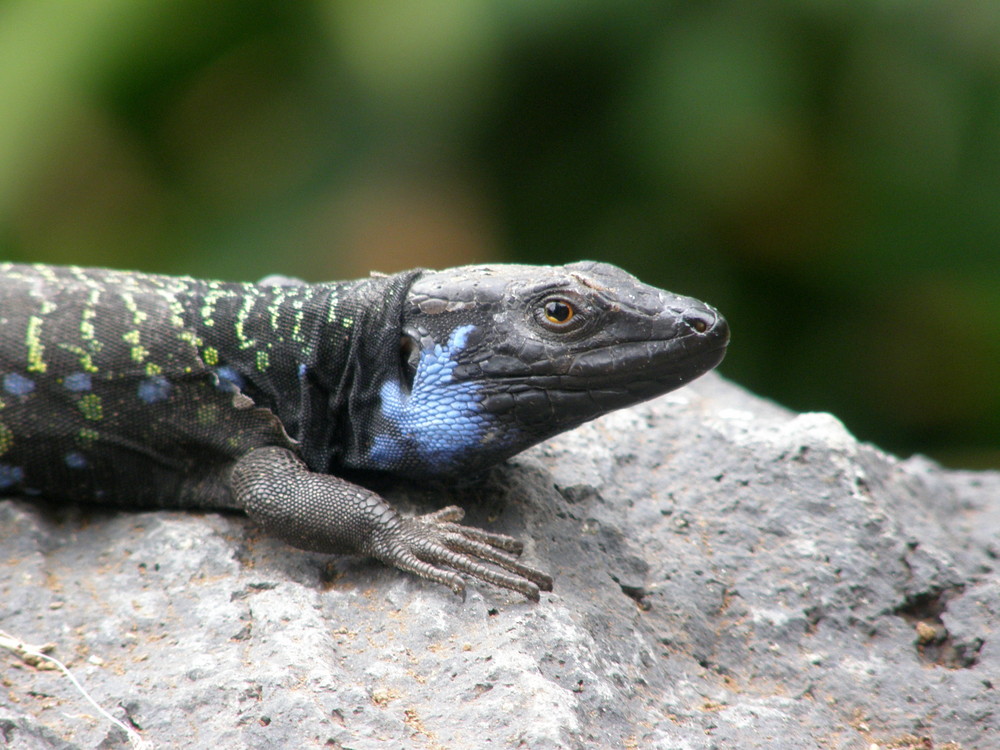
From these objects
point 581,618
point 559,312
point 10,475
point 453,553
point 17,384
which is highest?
point 559,312

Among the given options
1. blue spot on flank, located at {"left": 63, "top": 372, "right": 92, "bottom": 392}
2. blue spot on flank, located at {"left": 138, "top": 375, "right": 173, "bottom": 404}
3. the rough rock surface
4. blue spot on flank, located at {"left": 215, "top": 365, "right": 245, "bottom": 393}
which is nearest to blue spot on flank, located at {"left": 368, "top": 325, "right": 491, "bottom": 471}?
the rough rock surface

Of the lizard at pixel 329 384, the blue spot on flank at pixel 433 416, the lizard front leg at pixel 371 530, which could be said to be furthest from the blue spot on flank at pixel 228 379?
the blue spot on flank at pixel 433 416

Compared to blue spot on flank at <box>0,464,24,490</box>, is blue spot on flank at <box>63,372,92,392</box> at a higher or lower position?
higher

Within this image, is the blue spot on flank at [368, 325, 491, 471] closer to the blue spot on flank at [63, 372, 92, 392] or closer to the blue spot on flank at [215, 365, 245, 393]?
the blue spot on flank at [215, 365, 245, 393]

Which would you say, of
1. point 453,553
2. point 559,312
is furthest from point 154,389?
point 559,312

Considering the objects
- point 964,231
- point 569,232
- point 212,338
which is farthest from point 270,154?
point 964,231

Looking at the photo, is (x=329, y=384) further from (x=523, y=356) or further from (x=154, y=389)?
(x=523, y=356)
